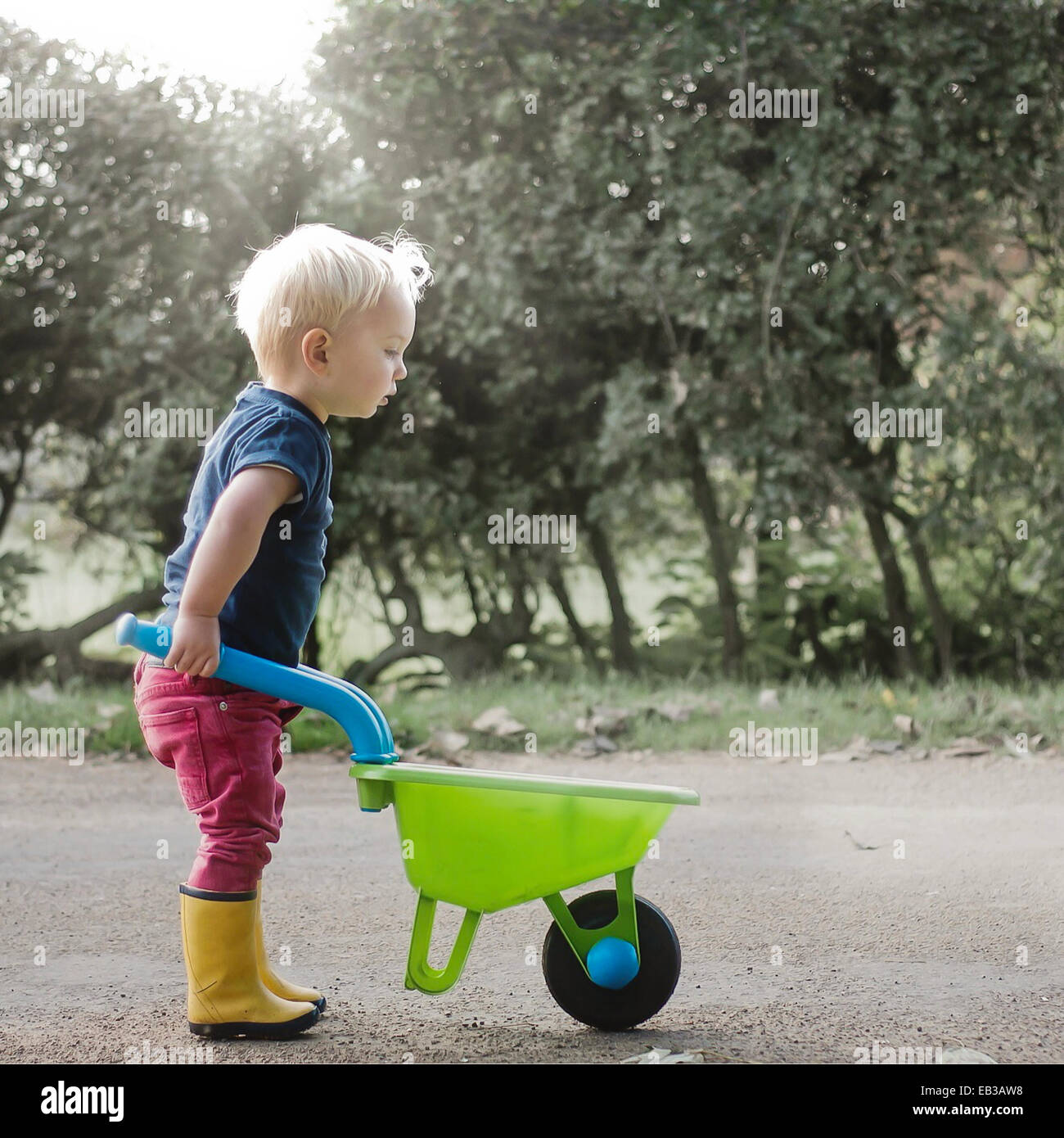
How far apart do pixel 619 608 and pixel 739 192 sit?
2.65 metres

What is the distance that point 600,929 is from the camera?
2.56 meters

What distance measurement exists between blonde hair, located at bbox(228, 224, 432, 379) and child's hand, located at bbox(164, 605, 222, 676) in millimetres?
572

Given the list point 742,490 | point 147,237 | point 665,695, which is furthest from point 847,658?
point 147,237

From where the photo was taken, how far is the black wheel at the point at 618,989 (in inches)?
101

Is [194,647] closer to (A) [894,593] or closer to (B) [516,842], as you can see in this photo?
(B) [516,842]

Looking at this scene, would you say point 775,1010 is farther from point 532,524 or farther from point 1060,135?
point 1060,135

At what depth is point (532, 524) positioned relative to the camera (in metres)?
7.85

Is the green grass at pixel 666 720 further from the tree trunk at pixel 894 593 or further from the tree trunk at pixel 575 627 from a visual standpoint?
the tree trunk at pixel 575 627

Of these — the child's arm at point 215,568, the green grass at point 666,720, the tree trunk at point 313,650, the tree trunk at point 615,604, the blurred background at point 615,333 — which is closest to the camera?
the child's arm at point 215,568

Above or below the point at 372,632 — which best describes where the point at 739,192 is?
above

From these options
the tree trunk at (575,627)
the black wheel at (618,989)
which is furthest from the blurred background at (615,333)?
the black wheel at (618,989)

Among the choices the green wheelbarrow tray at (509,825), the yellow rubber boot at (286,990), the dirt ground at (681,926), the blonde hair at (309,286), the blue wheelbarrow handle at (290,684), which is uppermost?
the blonde hair at (309,286)

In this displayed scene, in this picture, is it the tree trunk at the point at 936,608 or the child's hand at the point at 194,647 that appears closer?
the child's hand at the point at 194,647

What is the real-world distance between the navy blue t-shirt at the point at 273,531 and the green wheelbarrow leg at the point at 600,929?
0.71m
